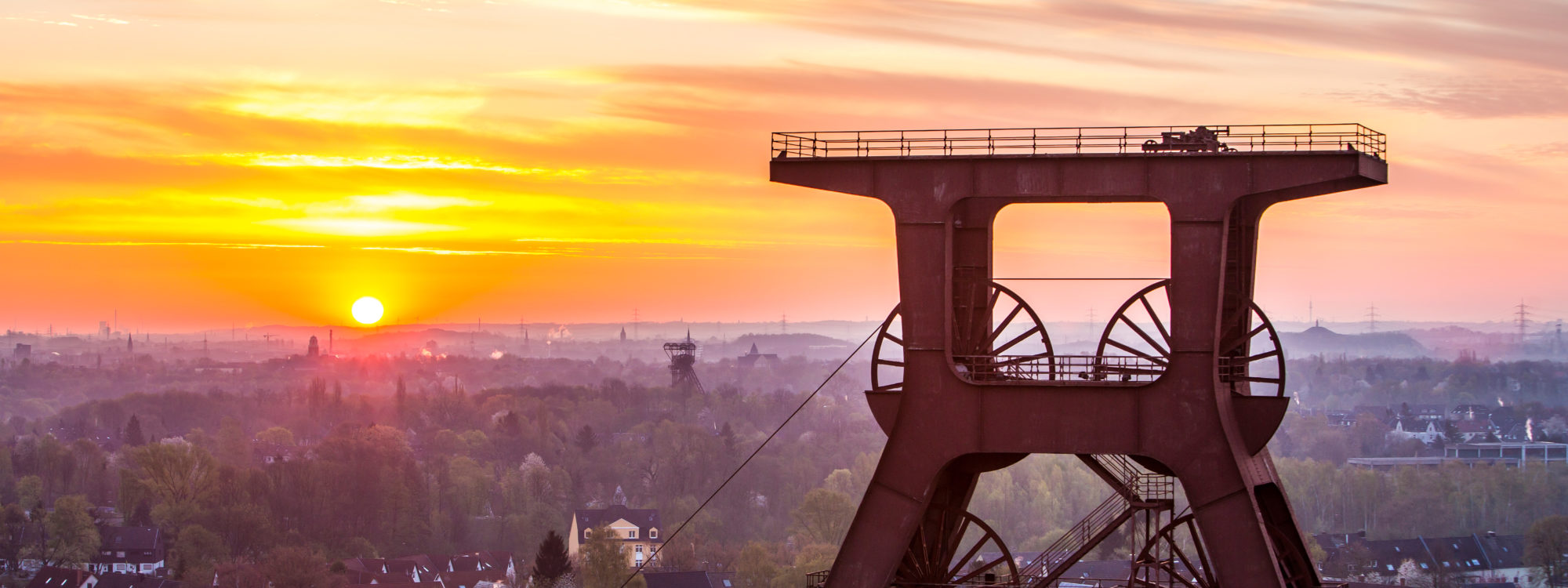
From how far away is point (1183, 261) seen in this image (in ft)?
90.4

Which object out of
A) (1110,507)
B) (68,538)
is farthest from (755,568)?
(1110,507)

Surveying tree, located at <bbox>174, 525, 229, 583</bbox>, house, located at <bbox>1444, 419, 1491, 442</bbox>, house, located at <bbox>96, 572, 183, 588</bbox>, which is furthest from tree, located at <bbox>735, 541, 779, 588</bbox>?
house, located at <bbox>1444, 419, 1491, 442</bbox>

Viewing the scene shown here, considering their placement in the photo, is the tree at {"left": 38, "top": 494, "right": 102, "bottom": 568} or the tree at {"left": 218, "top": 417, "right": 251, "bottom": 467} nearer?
the tree at {"left": 38, "top": 494, "right": 102, "bottom": 568}

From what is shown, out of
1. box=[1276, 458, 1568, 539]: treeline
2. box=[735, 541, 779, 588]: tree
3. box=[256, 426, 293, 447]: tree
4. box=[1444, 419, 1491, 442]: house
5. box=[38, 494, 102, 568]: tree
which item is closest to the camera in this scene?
box=[735, 541, 779, 588]: tree

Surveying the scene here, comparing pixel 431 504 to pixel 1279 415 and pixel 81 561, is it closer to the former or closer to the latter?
pixel 81 561

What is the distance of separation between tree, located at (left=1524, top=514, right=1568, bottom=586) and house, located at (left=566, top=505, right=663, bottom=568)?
55.1 meters

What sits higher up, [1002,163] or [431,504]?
[1002,163]

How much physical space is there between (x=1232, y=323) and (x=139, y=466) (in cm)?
12670

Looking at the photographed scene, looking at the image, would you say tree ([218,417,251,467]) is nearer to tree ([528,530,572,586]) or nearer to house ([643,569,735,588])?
tree ([528,530,572,586])

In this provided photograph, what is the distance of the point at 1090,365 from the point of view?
27.8 meters

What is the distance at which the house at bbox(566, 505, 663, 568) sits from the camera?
4592 inches

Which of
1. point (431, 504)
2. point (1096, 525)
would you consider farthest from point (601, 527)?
point (1096, 525)

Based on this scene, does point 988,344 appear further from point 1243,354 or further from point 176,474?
point 176,474

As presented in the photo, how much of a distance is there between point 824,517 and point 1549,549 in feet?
145
